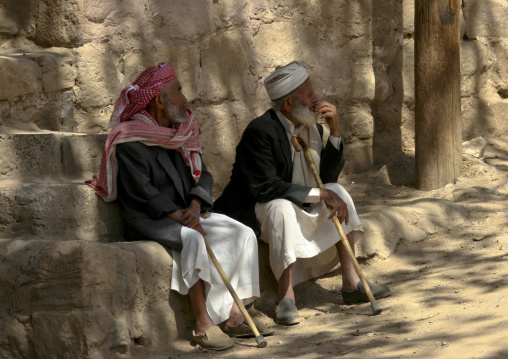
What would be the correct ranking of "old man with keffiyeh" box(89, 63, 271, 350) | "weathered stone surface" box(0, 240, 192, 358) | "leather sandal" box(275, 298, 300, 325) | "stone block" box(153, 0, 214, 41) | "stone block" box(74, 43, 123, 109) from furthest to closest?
"stone block" box(153, 0, 214, 41) < "stone block" box(74, 43, 123, 109) < "leather sandal" box(275, 298, 300, 325) < "old man with keffiyeh" box(89, 63, 271, 350) < "weathered stone surface" box(0, 240, 192, 358)

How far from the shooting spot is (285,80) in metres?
5.54

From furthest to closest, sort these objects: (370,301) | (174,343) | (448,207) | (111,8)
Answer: (448,207) → (111,8) → (370,301) → (174,343)

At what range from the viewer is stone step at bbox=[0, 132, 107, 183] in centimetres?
519

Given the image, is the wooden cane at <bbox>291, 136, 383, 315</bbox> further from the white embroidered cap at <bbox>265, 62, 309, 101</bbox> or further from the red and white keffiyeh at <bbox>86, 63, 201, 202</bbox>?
the red and white keffiyeh at <bbox>86, 63, 201, 202</bbox>

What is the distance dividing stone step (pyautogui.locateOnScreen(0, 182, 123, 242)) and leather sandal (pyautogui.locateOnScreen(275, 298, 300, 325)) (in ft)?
3.78

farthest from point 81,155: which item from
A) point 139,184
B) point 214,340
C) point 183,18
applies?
point 183,18

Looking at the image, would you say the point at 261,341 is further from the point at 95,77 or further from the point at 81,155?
the point at 95,77

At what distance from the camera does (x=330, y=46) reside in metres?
7.53

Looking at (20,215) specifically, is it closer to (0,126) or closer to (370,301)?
(0,126)

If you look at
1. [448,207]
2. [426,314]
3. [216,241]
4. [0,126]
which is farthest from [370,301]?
[0,126]

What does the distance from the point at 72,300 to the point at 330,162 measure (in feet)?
6.53

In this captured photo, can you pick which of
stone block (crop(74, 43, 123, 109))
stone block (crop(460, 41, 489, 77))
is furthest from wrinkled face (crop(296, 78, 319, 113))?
stone block (crop(460, 41, 489, 77))

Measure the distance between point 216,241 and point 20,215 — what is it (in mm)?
1146

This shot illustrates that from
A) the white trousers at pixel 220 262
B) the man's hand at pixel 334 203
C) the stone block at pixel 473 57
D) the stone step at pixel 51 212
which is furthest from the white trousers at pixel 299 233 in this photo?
the stone block at pixel 473 57
